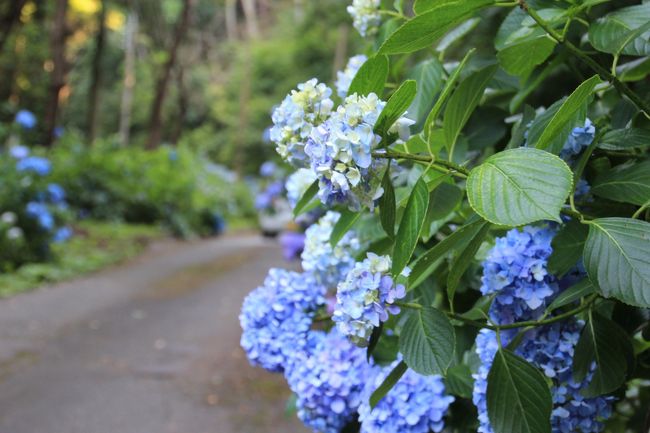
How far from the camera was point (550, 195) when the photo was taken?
0.54 metres

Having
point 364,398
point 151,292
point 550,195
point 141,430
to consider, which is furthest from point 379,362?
point 151,292

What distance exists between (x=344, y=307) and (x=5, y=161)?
664cm

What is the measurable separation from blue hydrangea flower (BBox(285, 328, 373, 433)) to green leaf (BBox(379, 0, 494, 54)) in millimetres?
554

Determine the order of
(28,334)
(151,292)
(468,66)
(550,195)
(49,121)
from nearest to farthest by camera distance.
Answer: (550,195) < (468,66) < (28,334) < (151,292) < (49,121)

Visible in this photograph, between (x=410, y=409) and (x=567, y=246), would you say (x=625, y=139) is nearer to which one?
(x=567, y=246)

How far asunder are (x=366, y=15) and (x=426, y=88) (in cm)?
21

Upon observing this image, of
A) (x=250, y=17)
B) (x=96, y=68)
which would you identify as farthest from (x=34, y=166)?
(x=250, y=17)

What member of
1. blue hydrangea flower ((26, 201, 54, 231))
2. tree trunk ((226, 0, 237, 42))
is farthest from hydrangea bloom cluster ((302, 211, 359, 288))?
tree trunk ((226, 0, 237, 42))

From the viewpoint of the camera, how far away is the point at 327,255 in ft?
3.56

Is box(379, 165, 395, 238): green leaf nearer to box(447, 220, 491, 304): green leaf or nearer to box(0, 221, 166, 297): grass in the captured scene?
box(447, 220, 491, 304): green leaf

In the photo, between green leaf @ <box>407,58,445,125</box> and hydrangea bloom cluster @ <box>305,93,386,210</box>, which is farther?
green leaf @ <box>407,58,445,125</box>

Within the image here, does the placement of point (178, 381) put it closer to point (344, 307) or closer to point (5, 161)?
point (344, 307)

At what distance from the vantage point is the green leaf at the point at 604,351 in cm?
78

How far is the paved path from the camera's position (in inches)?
126
